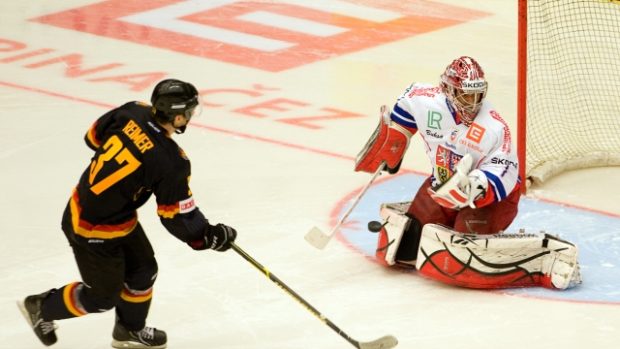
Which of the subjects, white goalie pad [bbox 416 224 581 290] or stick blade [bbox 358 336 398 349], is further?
white goalie pad [bbox 416 224 581 290]

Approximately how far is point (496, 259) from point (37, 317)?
181cm

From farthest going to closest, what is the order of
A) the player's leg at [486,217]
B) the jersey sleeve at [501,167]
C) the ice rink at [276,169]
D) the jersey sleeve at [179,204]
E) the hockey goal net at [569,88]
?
the hockey goal net at [569,88] → the player's leg at [486,217] → the jersey sleeve at [501,167] → the ice rink at [276,169] → the jersey sleeve at [179,204]

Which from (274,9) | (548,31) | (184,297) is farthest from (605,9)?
(184,297)

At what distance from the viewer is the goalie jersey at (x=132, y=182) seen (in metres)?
4.22

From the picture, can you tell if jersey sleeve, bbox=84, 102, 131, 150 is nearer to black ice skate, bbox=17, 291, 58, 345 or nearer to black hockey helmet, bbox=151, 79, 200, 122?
black hockey helmet, bbox=151, 79, 200, 122

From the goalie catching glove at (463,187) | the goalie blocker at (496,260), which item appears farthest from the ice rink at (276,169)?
the goalie catching glove at (463,187)

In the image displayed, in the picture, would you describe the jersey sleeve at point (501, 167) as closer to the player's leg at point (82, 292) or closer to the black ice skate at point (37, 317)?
the player's leg at point (82, 292)

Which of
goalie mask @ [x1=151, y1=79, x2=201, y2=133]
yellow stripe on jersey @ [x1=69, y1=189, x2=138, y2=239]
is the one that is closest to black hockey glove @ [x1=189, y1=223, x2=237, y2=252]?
yellow stripe on jersey @ [x1=69, y1=189, x2=138, y2=239]

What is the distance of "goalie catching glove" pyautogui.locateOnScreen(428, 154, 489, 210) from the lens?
4996mm

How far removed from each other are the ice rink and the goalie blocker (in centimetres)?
6

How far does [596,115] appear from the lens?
746 cm

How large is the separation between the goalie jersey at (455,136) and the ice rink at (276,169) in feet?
1.54

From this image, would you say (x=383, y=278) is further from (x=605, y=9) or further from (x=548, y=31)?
(x=605, y=9)

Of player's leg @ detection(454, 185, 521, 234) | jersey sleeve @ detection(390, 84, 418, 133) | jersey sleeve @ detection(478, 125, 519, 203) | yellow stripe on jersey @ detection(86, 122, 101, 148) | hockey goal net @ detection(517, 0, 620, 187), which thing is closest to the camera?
yellow stripe on jersey @ detection(86, 122, 101, 148)
